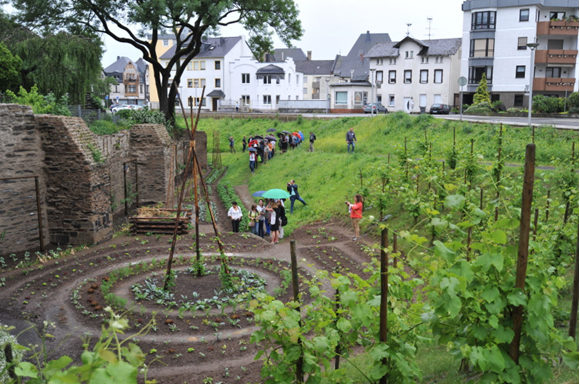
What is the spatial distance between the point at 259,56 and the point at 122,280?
23.8 m

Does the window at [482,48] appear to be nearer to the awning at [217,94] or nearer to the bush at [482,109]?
the bush at [482,109]

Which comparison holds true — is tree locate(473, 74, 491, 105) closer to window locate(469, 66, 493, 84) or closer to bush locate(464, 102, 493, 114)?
window locate(469, 66, 493, 84)

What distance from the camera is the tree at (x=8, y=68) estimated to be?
25.4m

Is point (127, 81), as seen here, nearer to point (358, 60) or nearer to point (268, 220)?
point (358, 60)

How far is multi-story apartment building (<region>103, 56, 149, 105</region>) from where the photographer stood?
3836 inches

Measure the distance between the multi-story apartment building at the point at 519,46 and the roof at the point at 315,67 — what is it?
32.1 meters

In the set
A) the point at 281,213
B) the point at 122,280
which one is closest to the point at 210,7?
the point at 281,213

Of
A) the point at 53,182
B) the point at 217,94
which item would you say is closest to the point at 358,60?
the point at 217,94

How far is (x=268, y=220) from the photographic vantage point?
17875 mm

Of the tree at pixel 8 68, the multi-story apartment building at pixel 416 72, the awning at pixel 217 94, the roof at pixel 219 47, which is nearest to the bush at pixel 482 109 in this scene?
the multi-story apartment building at pixel 416 72

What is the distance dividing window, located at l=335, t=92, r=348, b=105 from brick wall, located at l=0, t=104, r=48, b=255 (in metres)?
46.0

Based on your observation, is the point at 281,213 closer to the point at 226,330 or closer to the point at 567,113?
the point at 226,330

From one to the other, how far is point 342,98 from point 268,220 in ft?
142

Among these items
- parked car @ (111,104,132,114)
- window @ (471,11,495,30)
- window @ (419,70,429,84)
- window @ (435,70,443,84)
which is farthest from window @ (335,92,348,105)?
parked car @ (111,104,132,114)
